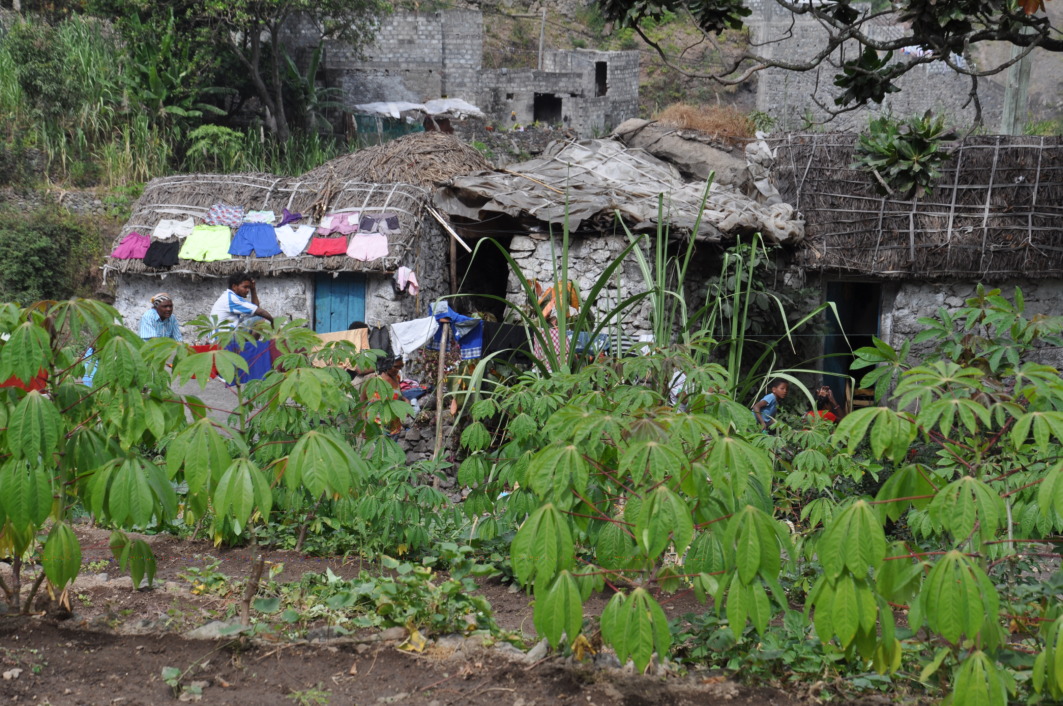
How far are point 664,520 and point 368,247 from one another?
689 centimetres

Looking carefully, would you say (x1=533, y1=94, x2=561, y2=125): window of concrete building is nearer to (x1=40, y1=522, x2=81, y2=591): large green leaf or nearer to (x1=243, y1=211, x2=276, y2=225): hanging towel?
(x1=243, y1=211, x2=276, y2=225): hanging towel

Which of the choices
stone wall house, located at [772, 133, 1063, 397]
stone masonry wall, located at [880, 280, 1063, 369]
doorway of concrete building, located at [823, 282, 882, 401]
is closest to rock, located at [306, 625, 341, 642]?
stone wall house, located at [772, 133, 1063, 397]

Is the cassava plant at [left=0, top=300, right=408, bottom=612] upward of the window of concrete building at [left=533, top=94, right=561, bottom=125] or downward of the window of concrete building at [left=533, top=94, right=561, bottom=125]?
downward

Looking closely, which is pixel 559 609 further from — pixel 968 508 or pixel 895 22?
pixel 895 22

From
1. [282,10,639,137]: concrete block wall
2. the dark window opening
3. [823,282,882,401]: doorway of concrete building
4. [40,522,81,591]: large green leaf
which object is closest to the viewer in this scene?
[40,522,81,591]: large green leaf

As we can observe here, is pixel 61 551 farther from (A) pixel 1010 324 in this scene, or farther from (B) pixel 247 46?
(B) pixel 247 46

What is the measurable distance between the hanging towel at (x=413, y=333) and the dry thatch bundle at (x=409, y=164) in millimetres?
2201

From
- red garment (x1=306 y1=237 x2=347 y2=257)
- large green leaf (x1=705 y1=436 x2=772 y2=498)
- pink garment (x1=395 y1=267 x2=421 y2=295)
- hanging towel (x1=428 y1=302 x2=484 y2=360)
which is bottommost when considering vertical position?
hanging towel (x1=428 y1=302 x2=484 y2=360)

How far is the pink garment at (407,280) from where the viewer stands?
28.6ft

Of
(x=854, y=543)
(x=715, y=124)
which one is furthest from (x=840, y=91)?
(x=854, y=543)

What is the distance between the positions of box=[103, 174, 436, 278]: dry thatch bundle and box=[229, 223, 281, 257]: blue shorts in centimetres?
6

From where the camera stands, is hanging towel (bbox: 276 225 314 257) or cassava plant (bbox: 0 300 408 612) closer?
cassava plant (bbox: 0 300 408 612)

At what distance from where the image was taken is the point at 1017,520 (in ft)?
9.48

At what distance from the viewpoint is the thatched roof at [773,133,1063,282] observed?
9781mm
